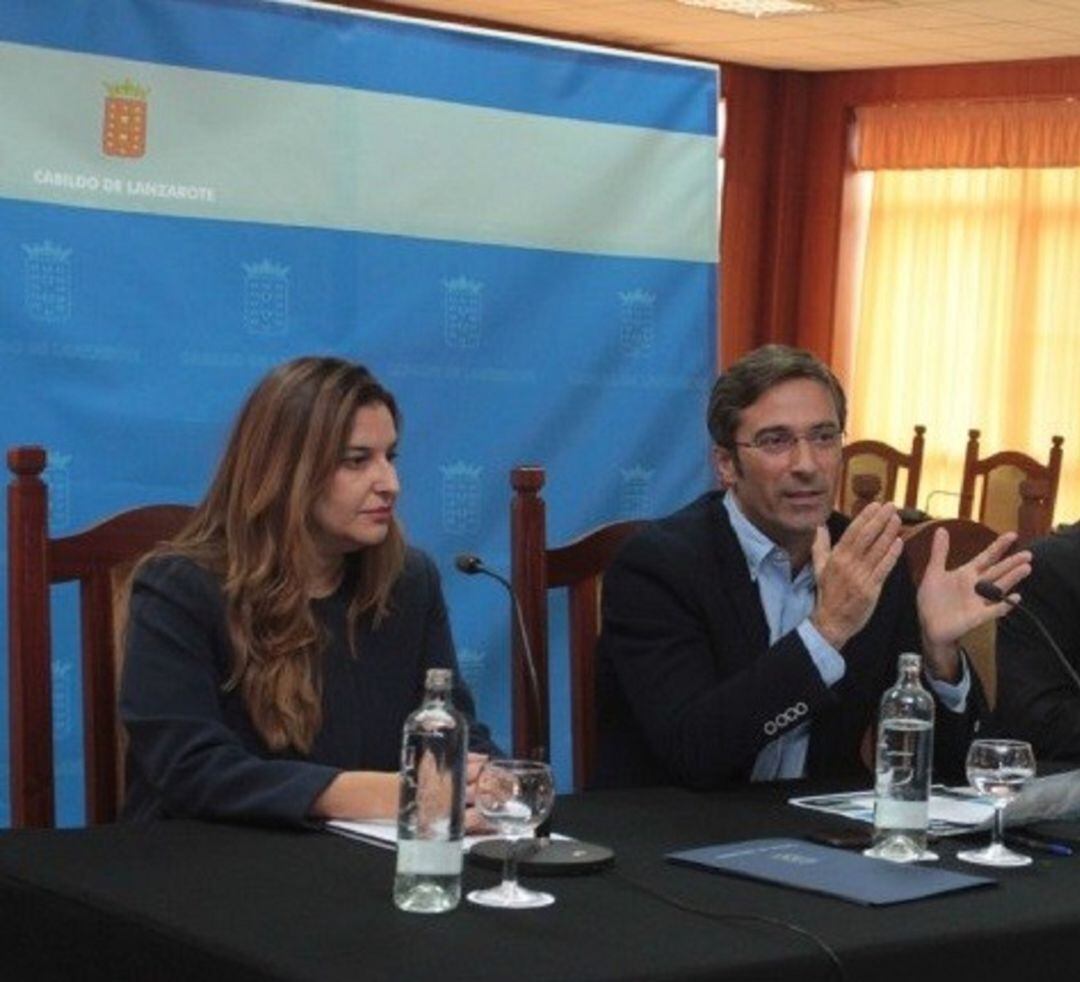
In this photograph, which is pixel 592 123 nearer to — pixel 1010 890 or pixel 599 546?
pixel 599 546

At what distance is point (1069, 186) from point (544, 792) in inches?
308

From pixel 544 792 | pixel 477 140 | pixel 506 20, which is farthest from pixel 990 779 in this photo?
pixel 506 20

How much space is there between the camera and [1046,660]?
10.4ft

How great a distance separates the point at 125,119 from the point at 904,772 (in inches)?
74.2

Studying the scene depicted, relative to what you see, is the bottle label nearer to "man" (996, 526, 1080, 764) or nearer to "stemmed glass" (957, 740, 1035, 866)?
"stemmed glass" (957, 740, 1035, 866)

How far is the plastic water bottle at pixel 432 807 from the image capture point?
6.52 feet

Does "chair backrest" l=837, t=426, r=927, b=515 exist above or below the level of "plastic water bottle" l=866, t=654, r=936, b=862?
below

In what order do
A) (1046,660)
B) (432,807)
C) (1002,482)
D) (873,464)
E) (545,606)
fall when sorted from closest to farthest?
(432,807), (545,606), (1046,660), (1002,482), (873,464)

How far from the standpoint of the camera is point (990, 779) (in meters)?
2.39

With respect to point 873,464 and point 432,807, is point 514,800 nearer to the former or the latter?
point 432,807

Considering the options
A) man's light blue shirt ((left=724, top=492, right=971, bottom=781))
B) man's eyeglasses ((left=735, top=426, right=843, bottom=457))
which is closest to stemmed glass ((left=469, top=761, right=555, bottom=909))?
man's light blue shirt ((left=724, top=492, right=971, bottom=781))

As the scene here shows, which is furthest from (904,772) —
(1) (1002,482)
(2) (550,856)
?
(1) (1002,482)

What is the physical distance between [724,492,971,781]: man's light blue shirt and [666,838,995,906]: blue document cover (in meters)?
0.61

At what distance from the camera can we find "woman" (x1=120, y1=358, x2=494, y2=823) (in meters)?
2.54
